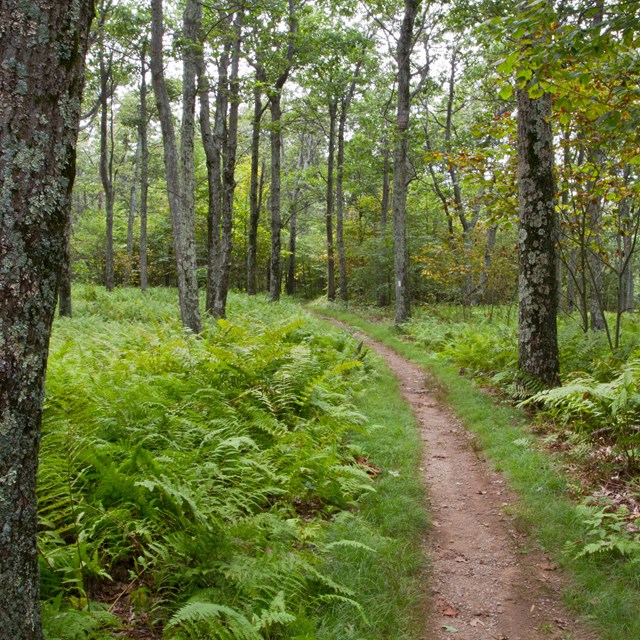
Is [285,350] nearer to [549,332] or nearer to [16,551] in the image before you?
[549,332]

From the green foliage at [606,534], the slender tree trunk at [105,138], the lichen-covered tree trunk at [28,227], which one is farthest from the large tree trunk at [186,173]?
the lichen-covered tree trunk at [28,227]

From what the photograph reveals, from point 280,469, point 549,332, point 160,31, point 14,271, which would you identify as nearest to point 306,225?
point 160,31

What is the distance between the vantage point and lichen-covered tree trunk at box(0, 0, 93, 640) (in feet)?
6.69

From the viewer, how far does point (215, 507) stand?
4238 mm

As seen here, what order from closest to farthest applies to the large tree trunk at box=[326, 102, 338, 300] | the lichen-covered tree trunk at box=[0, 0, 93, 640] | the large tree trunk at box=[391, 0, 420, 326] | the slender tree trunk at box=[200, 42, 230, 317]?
the lichen-covered tree trunk at box=[0, 0, 93, 640], the slender tree trunk at box=[200, 42, 230, 317], the large tree trunk at box=[391, 0, 420, 326], the large tree trunk at box=[326, 102, 338, 300]

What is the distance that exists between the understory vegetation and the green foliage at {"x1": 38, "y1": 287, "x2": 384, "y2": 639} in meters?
0.02

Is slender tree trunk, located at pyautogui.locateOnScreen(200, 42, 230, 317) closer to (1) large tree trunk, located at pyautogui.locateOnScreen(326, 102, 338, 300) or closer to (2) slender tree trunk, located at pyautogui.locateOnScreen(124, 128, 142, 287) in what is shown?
(1) large tree trunk, located at pyautogui.locateOnScreen(326, 102, 338, 300)

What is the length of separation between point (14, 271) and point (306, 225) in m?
45.0

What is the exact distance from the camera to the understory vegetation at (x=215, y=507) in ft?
10.8

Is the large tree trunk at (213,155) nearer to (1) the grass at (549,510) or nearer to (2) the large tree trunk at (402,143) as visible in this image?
(2) the large tree trunk at (402,143)

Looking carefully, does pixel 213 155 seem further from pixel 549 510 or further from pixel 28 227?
pixel 28 227

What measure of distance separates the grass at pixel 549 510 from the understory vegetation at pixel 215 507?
1204 millimetres

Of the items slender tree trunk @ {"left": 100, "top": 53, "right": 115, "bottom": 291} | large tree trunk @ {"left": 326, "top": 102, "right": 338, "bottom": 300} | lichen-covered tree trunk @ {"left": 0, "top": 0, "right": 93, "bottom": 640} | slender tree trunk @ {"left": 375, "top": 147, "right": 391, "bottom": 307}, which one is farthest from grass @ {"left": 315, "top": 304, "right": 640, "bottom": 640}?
large tree trunk @ {"left": 326, "top": 102, "right": 338, "bottom": 300}

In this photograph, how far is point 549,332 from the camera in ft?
27.2
